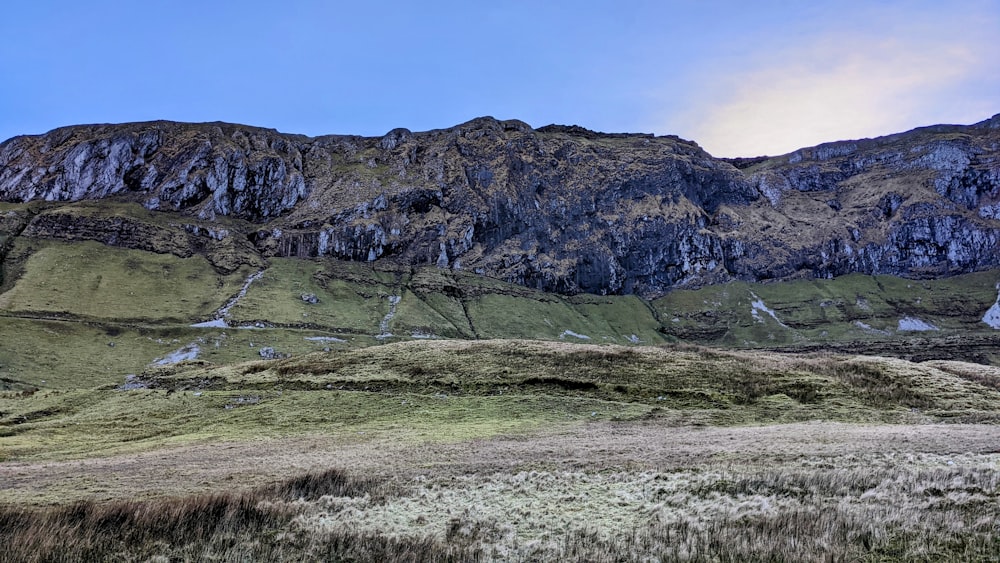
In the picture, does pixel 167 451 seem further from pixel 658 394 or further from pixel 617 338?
pixel 617 338

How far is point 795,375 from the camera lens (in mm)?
47875

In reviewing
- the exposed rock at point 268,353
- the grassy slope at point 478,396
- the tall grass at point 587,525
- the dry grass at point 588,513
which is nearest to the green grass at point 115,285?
the exposed rock at point 268,353

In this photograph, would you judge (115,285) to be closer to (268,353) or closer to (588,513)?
(268,353)

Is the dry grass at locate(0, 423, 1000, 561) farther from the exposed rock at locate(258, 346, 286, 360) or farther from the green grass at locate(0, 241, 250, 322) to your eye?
the green grass at locate(0, 241, 250, 322)

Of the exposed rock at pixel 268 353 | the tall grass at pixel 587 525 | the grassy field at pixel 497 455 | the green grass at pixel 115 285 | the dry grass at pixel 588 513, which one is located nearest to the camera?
the tall grass at pixel 587 525

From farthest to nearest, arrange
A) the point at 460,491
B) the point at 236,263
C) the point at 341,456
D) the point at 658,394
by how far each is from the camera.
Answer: the point at 236,263 → the point at 658,394 → the point at 341,456 → the point at 460,491

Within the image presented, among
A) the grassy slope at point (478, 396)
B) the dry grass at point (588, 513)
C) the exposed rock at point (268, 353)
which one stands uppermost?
the dry grass at point (588, 513)

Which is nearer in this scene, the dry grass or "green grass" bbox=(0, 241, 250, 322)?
the dry grass

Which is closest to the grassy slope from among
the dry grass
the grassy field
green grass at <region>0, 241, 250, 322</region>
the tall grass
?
the grassy field

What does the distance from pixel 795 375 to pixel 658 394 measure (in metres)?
12.8

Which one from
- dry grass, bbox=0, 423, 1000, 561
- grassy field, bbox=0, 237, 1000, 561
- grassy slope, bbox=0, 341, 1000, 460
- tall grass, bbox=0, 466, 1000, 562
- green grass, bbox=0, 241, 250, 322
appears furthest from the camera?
green grass, bbox=0, 241, 250, 322

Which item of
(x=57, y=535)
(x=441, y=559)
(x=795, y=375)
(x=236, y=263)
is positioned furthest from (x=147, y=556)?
(x=236, y=263)

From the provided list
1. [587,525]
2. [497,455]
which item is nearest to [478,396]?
[497,455]

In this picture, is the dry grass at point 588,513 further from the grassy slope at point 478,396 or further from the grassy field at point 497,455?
the grassy slope at point 478,396
